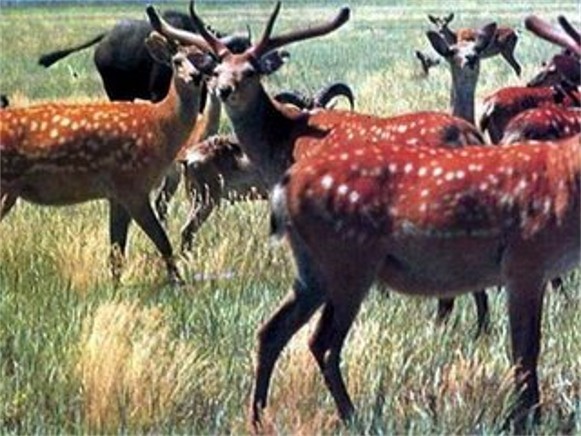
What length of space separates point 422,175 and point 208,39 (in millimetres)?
2889

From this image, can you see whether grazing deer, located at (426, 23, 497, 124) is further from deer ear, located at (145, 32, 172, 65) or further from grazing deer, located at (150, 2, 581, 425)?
grazing deer, located at (150, 2, 581, 425)

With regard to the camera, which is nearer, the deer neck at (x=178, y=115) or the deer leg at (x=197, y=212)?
the deer neck at (x=178, y=115)

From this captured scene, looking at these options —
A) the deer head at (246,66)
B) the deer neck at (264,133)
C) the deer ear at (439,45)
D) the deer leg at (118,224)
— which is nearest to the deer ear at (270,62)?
the deer head at (246,66)

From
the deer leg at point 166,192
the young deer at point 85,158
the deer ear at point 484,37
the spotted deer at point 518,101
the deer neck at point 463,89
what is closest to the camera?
the young deer at point 85,158

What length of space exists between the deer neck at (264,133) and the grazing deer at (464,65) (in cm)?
381

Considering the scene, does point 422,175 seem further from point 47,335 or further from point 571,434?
point 47,335

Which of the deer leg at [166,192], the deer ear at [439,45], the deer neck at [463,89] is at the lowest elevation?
the deer leg at [166,192]

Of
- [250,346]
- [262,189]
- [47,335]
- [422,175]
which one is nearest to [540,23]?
[422,175]

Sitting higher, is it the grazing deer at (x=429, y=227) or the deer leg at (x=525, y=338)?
the grazing deer at (x=429, y=227)

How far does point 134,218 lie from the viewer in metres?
10.7

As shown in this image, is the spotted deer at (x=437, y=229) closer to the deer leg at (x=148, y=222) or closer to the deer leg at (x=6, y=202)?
the deer leg at (x=148, y=222)

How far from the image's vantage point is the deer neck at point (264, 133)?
9727mm

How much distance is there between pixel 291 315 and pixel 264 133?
245 centimetres

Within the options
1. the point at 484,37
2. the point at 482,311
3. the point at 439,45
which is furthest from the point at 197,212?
the point at 482,311
